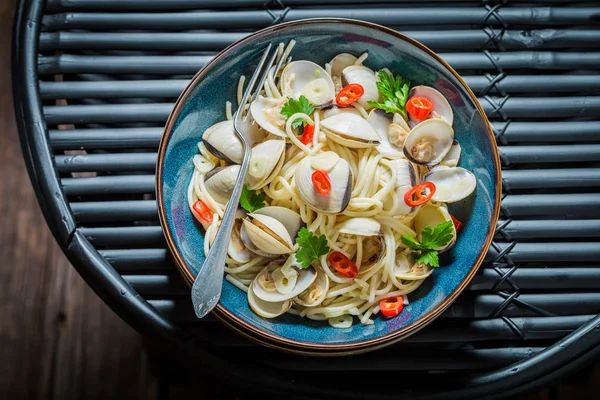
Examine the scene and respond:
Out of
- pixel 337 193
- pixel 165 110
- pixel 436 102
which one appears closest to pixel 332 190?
pixel 337 193

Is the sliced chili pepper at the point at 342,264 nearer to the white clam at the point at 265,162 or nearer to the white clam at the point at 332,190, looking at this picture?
the white clam at the point at 332,190

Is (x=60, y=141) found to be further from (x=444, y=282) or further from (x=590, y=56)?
(x=590, y=56)

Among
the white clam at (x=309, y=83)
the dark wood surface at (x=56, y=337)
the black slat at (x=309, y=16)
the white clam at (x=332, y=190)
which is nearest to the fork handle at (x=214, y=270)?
the white clam at (x=332, y=190)

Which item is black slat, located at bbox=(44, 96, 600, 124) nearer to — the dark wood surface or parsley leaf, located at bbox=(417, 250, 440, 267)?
parsley leaf, located at bbox=(417, 250, 440, 267)

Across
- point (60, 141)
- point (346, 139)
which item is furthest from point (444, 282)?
point (60, 141)

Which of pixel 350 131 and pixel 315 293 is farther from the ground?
pixel 350 131

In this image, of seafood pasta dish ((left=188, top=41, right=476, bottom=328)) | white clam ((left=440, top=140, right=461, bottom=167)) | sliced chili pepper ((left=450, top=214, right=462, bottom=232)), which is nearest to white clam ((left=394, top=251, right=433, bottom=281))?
seafood pasta dish ((left=188, top=41, right=476, bottom=328))

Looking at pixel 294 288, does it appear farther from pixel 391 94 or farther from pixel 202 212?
pixel 391 94
